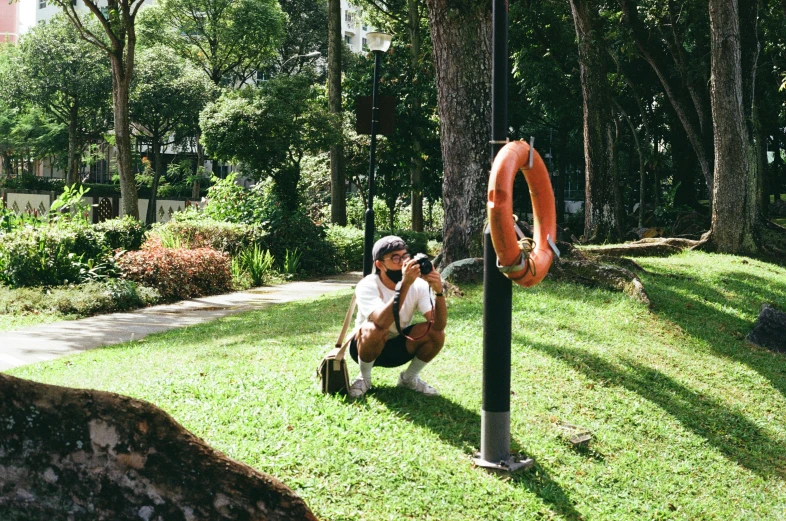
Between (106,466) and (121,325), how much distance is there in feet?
27.4

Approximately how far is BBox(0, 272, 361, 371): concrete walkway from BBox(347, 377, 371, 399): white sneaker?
161 inches

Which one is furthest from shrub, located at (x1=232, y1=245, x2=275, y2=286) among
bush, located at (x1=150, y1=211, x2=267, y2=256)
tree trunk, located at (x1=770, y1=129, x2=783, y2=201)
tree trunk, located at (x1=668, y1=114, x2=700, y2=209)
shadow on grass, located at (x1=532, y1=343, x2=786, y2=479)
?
tree trunk, located at (x1=770, y1=129, x2=783, y2=201)

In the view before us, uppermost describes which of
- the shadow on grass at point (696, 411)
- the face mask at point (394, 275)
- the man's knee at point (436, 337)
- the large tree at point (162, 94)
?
the large tree at point (162, 94)

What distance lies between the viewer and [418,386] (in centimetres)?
663

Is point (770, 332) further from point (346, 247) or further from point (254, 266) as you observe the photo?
point (346, 247)

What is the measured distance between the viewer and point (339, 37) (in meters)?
23.8

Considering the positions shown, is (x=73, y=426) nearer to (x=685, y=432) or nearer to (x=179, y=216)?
(x=685, y=432)

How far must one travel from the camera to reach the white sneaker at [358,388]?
6344 millimetres

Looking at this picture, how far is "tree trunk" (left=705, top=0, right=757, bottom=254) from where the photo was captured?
51.0 ft

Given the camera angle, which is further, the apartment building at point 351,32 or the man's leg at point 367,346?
the apartment building at point 351,32

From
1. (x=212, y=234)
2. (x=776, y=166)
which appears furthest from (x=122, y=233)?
(x=776, y=166)

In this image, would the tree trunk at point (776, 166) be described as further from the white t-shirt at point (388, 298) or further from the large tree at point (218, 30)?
the white t-shirt at point (388, 298)

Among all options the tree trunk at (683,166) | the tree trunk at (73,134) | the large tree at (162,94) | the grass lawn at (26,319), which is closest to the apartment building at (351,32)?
the tree trunk at (73,134)

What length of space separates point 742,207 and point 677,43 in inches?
293
